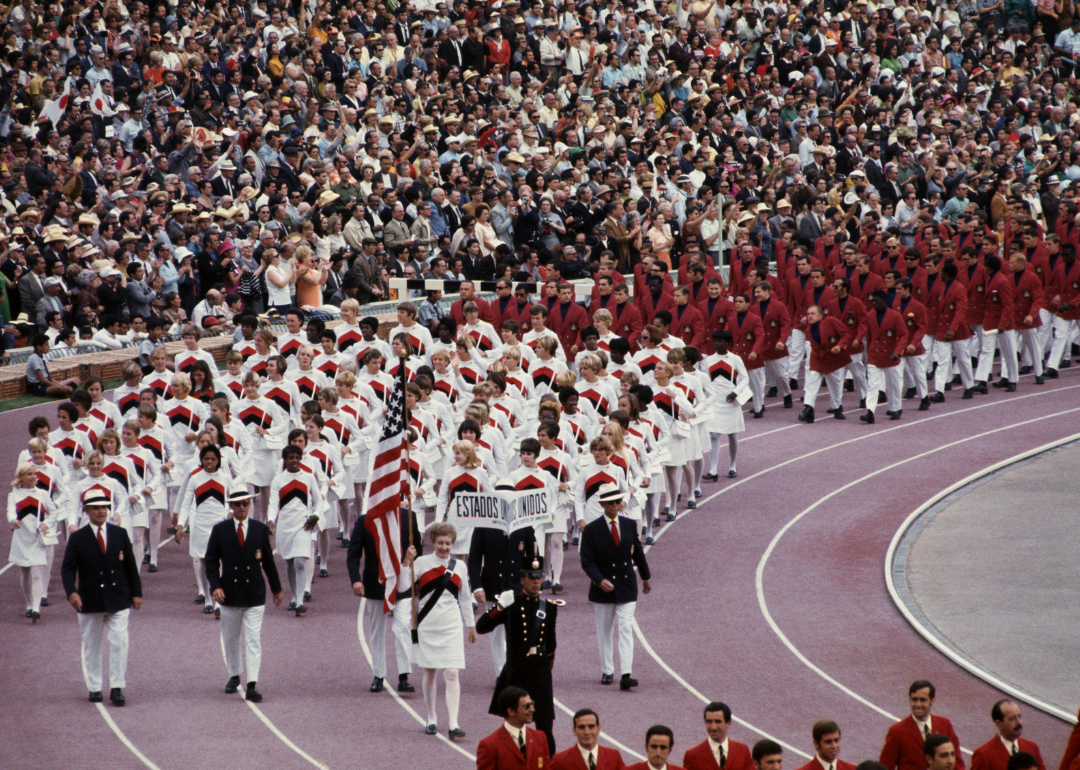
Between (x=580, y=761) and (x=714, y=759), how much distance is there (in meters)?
0.91

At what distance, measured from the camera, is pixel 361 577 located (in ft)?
46.8

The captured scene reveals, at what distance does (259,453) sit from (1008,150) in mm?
21074

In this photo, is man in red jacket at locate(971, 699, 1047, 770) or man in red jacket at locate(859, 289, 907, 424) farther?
man in red jacket at locate(859, 289, 907, 424)

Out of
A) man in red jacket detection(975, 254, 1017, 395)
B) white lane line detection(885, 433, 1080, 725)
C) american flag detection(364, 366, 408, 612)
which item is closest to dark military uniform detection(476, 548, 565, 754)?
american flag detection(364, 366, 408, 612)

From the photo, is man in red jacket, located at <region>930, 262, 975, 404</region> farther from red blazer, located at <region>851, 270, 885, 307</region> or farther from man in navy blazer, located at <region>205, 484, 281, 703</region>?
man in navy blazer, located at <region>205, 484, 281, 703</region>

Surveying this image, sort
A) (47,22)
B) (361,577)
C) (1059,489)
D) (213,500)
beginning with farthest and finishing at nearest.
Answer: (47,22) < (1059,489) < (213,500) < (361,577)

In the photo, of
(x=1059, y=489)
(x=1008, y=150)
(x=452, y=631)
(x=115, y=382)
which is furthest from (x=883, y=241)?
(x=452, y=631)

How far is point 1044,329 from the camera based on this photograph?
25.6m

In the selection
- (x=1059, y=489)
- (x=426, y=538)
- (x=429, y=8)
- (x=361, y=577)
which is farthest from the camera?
(x=429, y=8)

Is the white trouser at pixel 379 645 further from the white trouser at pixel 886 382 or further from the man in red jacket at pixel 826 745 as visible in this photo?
the white trouser at pixel 886 382

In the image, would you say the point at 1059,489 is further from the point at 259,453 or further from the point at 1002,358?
the point at 259,453

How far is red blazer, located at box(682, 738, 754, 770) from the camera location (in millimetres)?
9875

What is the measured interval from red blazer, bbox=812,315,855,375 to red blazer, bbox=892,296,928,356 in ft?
3.25

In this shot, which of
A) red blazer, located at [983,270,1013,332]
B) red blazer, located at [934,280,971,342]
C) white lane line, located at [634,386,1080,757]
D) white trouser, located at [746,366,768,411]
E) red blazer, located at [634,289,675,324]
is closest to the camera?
white lane line, located at [634,386,1080,757]
